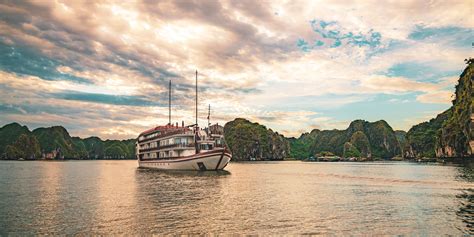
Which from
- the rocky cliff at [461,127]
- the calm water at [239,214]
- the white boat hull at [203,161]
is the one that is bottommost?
the calm water at [239,214]

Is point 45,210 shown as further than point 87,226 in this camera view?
Yes

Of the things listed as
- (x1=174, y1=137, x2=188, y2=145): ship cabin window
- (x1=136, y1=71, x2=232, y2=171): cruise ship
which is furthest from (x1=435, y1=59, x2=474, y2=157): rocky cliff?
(x1=174, y1=137, x2=188, y2=145): ship cabin window

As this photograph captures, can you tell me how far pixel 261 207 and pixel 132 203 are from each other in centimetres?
1286

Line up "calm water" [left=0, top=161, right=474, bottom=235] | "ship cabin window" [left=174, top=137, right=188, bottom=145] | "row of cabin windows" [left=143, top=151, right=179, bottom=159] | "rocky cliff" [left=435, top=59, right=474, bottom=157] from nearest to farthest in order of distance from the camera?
"calm water" [left=0, top=161, right=474, bottom=235] < "ship cabin window" [left=174, top=137, right=188, bottom=145] < "row of cabin windows" [left=143, top=151, right=179, bottom=159] < "rocky cliff" [left=435, top=59, right=474, bottom=157]

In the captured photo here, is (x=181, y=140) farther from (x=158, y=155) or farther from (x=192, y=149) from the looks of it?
(x=158, y=155)

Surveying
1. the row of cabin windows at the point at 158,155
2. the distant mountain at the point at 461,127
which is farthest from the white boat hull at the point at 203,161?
the distant mountain at the point at 461,127

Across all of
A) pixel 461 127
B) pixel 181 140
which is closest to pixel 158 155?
pixel 181 140

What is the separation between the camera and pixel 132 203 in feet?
113

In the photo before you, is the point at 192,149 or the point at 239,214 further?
the point at 192,149

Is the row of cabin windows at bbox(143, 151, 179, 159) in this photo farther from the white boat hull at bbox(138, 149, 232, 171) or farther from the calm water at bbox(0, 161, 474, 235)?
the calm water at bbox(0, 161, 474, 235)

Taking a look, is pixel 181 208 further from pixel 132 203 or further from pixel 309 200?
pixel 309 200

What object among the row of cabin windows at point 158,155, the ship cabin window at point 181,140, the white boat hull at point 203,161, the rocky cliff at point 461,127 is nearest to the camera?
the white boat hull at point 203,161

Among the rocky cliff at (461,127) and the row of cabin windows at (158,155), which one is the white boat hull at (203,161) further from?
the rocky cliff at (461,127)

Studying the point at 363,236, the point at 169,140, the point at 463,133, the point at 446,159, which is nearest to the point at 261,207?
the point at 363,236
